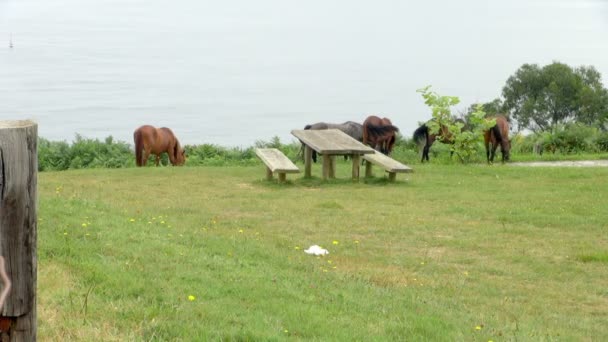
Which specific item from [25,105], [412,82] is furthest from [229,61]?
[25,105]

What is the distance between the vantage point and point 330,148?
14.6 m

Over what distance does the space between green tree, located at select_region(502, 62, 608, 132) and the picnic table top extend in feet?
126

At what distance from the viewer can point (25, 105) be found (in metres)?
61.2

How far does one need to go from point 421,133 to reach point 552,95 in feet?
118

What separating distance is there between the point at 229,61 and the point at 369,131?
93106 millimetres

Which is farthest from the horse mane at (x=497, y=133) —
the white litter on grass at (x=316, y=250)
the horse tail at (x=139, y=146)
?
the white litter on grass at (x=316, y=250)

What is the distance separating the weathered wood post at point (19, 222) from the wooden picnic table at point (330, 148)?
11.7 metres

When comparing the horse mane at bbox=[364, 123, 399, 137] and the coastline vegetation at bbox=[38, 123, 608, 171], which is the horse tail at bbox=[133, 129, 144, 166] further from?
the horse mane at bbox=[364, 123, 399, 137]

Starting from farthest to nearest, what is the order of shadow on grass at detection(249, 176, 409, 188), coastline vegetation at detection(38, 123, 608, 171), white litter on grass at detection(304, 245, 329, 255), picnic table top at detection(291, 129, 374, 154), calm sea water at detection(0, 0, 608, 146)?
calm sea water at detection(0, 0, 608, 146), coastline vegetation at detection(38, 123, 608, 171), shadow on grass at detection(249, 176, 409, 188), picnic table top at detection(291, 129, 374, 154), white litter on grass at detection(304, 245, 329, 255)

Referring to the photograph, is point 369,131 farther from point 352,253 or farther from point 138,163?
point 352,253

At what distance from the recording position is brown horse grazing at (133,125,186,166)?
20.5 m

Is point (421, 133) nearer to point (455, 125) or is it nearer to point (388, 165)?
point (455, 125)

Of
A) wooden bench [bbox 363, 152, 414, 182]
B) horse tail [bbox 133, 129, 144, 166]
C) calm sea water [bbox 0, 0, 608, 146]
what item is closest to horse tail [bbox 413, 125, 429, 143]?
wooden bench [bbox 363, 152, 414, 182]

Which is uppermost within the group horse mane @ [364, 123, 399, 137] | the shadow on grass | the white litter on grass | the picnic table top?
horse mane @ [364, 123, 399, 137]
